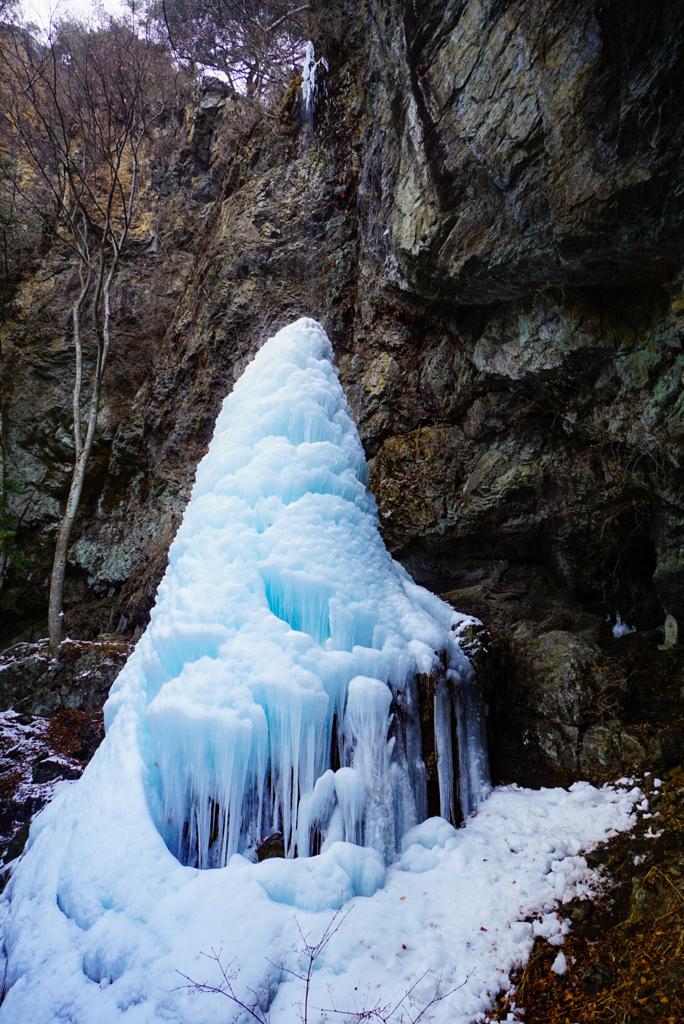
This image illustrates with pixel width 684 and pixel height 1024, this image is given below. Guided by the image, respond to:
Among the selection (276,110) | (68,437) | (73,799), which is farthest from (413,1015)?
(276,110)

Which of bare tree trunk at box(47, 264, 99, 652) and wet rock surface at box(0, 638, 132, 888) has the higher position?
bare tree trunk at box(47, 264, 99, 652)

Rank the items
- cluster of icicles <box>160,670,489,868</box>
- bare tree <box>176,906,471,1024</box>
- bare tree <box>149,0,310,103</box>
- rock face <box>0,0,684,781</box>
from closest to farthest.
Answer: bare tree <box>176,906,471,1024</box>
cluster of icicles <box>160,670,489,868</box>
rock face <box>0,0,684,781</box>
bare tree <box>149,0,310,103</box>

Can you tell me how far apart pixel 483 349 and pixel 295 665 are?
4.43 m

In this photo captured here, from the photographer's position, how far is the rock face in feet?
13.9

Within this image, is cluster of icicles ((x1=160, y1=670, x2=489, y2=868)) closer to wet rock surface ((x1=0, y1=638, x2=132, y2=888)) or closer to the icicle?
wet rock surface ((x1=0, y1=638, x2=132, y2=888))

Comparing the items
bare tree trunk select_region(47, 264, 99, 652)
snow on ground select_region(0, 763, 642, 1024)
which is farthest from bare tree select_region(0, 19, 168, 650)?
snow on ground select_region(0, 763, 642, 1024)

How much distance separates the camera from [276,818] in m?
3.32

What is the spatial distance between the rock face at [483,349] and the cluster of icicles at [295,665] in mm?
1224

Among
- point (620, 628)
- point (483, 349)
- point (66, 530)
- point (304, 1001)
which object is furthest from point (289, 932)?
point (66, 530)

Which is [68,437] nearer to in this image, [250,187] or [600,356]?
[250,187]

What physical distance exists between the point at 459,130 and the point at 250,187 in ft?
20.3

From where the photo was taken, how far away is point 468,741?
4324 millimetres

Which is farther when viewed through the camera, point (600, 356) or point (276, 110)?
point (276, 110)

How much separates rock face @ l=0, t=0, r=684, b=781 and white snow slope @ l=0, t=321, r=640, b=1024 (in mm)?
1399
